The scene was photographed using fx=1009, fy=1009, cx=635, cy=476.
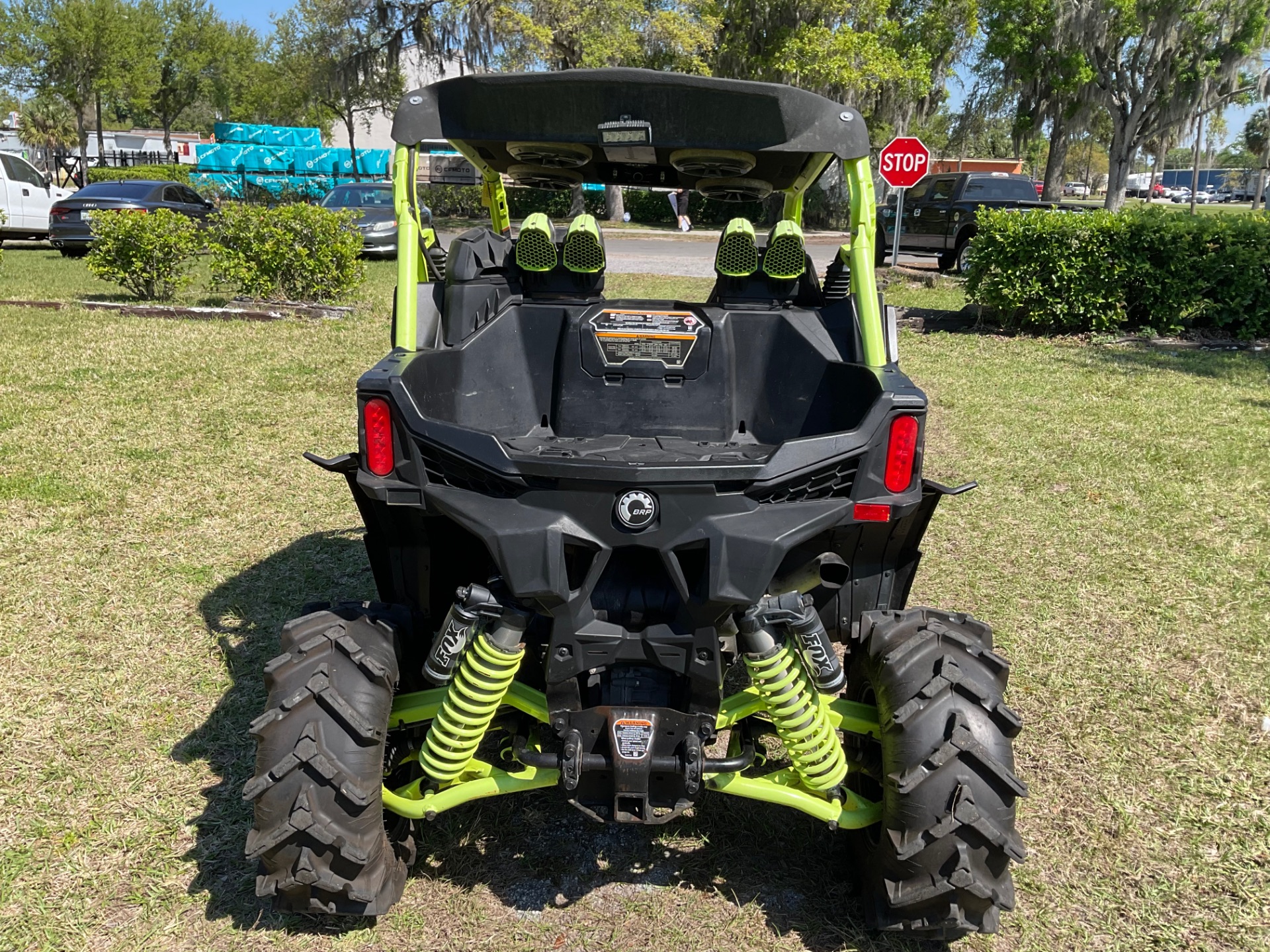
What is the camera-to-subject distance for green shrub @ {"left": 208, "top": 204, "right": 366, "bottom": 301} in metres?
13.1

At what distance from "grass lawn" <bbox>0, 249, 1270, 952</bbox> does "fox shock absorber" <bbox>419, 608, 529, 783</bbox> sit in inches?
22.1

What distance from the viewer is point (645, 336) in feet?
13.5

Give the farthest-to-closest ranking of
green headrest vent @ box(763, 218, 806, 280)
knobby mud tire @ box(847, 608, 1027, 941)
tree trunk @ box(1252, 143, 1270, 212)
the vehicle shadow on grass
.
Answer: tree trunk @ box(1252, 143, 1270, 212), green headrest vent @ box(763, 218, 806, 280), the vehicle shadow on grass, knobby mud tire @ box(847, 608, 1027, 941)

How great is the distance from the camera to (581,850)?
342cm

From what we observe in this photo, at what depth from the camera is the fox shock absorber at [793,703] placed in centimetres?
277

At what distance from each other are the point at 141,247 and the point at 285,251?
6.63 ft

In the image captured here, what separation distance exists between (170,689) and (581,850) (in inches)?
80.1

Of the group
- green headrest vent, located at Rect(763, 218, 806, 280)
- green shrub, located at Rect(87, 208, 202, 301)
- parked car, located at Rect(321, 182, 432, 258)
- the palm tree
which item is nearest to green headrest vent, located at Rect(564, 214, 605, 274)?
green headrest vent, located at Rect(763, 218, 806, 280)

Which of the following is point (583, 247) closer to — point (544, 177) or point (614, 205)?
point (544, 177)

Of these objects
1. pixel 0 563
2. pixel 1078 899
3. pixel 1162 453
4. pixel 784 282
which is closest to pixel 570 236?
pixel 784 282

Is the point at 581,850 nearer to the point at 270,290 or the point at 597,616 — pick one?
the point at 597,616

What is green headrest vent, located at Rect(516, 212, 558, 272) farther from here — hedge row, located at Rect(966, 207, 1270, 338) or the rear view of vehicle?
the rear view of vehicle

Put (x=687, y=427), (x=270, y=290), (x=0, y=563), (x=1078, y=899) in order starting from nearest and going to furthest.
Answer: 1. (x=1078, y=899)
2. (x=687, y=427)
3. (x=0, y=563)
4. (x=270, y=290)

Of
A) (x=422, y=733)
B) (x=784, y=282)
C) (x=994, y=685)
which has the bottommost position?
(x=422, y=733)
